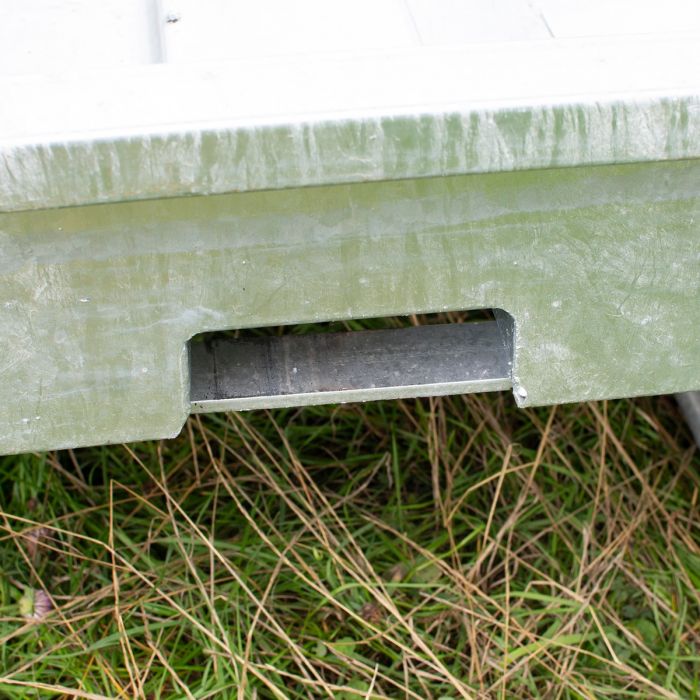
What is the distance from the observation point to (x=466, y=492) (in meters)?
1.65

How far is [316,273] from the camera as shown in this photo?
1030mm

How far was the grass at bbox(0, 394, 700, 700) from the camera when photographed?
4.79ft

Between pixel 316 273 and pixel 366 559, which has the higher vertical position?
pixel 316 273

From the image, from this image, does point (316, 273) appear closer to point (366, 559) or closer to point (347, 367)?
point (347, 367)

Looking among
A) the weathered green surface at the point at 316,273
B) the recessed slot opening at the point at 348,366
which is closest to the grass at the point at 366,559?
the recessed slot opening at the point at 348,366

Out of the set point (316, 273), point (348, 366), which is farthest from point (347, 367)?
point (316, 273)

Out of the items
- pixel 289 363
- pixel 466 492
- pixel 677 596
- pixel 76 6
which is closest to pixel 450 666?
pixel 466 492

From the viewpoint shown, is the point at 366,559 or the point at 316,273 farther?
the point at 366,559

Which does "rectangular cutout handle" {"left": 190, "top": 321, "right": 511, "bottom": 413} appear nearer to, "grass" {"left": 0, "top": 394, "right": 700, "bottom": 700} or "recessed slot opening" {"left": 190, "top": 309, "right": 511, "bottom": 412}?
"recessed slot opening" {"left": 190, "top": 309, "right": 511, "bottom": 412}

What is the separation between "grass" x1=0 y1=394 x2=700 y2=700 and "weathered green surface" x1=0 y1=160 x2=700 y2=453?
1.52 ft

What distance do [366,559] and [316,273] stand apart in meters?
0.70

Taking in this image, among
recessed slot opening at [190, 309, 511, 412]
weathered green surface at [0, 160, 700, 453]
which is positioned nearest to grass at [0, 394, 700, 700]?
recessed slot opening at [190, 309, 511, 412]

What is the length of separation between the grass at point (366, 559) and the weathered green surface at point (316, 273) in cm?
46

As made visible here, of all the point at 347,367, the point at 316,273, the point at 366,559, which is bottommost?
the point at 366,559
